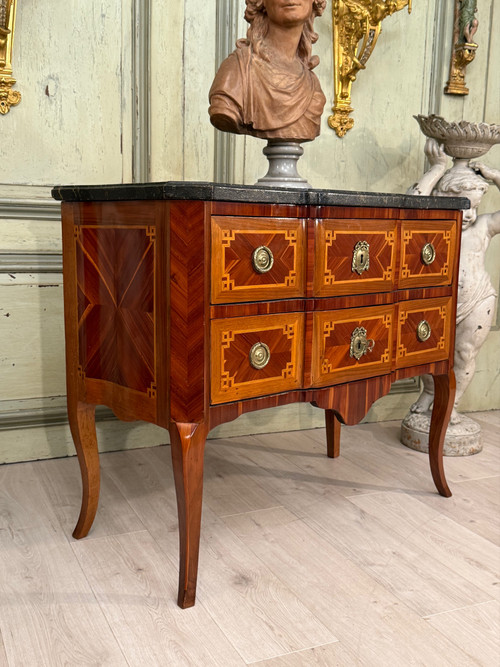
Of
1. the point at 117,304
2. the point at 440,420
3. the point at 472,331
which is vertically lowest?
the point at 440,420

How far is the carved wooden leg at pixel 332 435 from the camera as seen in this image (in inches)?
113

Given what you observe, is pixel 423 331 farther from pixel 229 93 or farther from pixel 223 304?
pixel 229 93

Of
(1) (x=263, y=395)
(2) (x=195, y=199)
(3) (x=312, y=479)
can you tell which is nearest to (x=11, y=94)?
(2) (x=195, y=199)

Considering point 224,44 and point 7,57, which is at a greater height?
point 224,44

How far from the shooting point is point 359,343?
207 cm

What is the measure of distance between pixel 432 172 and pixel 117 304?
1652 mm

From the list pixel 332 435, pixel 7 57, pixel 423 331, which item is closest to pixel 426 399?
pixel 332 435

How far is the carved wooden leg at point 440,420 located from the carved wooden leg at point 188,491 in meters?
1.06

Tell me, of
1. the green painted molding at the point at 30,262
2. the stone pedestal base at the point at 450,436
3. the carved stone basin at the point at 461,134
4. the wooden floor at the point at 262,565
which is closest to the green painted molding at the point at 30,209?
the green painted molding at the point at 30,262

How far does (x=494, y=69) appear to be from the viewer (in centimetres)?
349

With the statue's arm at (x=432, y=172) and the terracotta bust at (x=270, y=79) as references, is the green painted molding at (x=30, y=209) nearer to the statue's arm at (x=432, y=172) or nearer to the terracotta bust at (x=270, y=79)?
the terracotta bust at (x=270, y=79)

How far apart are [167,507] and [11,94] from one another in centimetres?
158

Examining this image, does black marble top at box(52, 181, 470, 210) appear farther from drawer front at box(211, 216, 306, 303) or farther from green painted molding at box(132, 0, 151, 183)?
green painted molding at box(132, 0, 151, 183)

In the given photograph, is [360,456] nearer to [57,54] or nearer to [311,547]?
[311,547]
